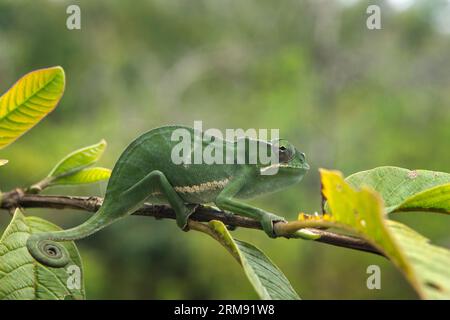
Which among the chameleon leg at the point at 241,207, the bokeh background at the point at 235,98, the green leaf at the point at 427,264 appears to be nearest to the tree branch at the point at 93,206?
the chameleon leg at the point at 241,207

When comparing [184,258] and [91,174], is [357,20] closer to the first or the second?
[184,258]

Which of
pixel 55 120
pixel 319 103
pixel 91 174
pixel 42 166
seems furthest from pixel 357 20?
pixel 91 174

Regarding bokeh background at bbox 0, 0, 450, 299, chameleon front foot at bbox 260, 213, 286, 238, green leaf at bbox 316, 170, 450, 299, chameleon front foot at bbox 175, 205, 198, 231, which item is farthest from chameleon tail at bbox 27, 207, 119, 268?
bokeh background at bbox 0, 0, 450, 299

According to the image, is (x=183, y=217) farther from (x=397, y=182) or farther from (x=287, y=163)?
(x=397, y=182)

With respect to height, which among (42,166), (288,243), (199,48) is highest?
(199,48)

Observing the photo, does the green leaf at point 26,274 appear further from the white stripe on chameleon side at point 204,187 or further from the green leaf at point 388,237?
the green leaf at point 388,237

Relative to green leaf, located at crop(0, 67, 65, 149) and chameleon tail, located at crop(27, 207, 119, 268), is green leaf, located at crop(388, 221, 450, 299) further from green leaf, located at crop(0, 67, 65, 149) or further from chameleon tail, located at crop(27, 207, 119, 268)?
green leaf, located at crop(0, 67, 65, 149)
